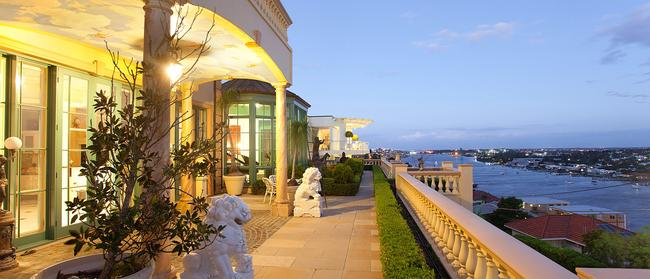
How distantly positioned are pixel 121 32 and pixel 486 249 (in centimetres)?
523

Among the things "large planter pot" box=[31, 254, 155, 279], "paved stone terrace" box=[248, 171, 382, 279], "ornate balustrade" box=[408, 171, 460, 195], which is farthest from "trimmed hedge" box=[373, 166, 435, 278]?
"ornate balustrade" box=[408, 171, 460, 195]

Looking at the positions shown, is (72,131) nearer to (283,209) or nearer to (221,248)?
(283,209)

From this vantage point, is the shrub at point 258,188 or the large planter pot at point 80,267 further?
the shrub at point 258,188

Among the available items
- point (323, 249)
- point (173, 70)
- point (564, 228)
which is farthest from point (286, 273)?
point (564, 228)

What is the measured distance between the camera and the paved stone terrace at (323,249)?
4.57 metres

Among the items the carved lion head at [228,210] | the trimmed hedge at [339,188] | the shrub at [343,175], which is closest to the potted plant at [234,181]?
the trimmed hedge at [339,188]

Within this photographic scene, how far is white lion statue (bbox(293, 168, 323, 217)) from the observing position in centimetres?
827

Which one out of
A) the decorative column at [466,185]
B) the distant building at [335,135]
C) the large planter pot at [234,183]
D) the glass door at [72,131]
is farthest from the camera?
the distant building at [335,135]

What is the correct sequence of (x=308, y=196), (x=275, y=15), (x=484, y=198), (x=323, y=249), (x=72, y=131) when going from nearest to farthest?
(x=323, y=249), (x=72, y=131), (x=275, y=15), (x=308, y=196), (x=484, y=198)

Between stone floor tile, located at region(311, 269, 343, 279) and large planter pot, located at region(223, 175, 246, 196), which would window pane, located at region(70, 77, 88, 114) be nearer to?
stone floor tile, located at region(311, 269, 343, 279)

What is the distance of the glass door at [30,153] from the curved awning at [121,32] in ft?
1.31

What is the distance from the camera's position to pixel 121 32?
5336 mm

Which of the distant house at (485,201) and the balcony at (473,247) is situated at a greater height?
the balcony at (473,247)

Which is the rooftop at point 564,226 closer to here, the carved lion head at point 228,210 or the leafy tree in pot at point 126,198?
the carved lion head at point 228,210
